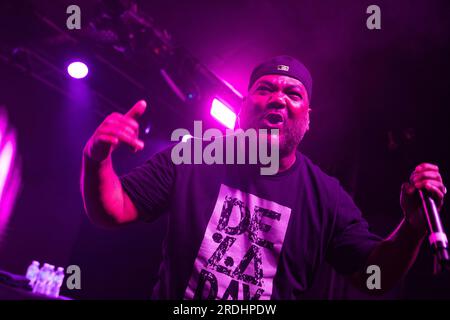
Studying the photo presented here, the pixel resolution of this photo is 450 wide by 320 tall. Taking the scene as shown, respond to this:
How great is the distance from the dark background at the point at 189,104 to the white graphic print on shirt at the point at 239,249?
2.81 meters

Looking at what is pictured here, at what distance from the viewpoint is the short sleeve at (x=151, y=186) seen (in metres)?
1.58

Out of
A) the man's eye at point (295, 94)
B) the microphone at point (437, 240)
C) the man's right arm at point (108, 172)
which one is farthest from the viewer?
the man's eye at point (295, 94)

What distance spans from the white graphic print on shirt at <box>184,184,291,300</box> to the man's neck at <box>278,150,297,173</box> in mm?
271

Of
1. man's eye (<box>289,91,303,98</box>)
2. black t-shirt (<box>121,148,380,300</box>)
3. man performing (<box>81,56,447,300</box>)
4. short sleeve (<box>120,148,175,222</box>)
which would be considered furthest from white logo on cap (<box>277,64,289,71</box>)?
short sleeve (<box>120,148,175,222</box>)

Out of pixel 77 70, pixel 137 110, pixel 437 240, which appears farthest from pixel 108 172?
pixel 77 70

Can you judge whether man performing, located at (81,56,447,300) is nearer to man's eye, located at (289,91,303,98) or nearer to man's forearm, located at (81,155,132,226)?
man's forearm, located at (81,155,132,226)

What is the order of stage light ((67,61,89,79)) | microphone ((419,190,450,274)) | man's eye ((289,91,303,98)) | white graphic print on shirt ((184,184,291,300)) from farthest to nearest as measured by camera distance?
stage light ((67,61,89,79)) < man's eye ((289,91,303,98)) < white graphic print on shirt ((184,184,291,300)) < microphone ((419,190,450,274))

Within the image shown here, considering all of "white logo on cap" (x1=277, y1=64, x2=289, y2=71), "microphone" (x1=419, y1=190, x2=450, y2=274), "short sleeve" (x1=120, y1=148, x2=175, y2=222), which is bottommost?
"microphone" (x1=419, y1=190, x2=450, y2=274)

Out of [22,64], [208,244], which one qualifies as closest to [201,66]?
[22,64]

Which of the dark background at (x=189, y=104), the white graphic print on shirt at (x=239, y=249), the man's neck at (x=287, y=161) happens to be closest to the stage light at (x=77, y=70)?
the dark background at (x=189, y=104)

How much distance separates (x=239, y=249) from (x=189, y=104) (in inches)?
136

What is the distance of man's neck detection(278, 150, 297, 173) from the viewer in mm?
1895

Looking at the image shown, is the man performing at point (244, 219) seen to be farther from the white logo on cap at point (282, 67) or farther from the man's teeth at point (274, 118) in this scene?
the white logo on cap at point (282, 67)

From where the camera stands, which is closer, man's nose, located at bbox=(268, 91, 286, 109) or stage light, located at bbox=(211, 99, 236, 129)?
man's nose, located at bbox=(268, 91, 286, 109)
